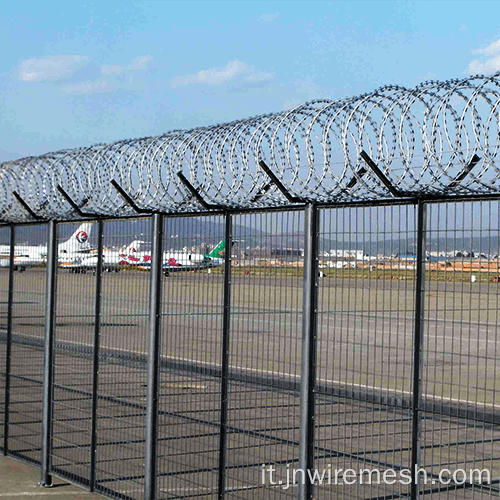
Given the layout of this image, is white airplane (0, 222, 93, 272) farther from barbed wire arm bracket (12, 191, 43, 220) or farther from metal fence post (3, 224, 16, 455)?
barbed wire arm bracket (12, 191, 43, 220)

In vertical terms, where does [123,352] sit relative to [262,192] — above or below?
below

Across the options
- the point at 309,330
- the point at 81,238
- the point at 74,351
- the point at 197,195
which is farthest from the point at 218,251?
the point at 74,351

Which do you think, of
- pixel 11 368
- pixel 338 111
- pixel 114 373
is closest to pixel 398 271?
pixel 338 111

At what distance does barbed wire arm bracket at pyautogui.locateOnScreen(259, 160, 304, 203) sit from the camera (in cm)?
685

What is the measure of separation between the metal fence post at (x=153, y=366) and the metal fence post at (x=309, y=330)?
184 cm

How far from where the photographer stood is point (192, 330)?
7855mm

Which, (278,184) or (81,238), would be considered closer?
(278,184)

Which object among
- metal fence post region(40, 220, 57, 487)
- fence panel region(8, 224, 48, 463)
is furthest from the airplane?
fence panel region(8, 224, 48, 463)

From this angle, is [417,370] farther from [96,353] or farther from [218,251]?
[96,353]

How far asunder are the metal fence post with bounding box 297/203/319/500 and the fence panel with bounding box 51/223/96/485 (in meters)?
3.15

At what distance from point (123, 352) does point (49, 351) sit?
1.17m

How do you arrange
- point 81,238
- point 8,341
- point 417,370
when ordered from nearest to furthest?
point 417,370
point 81,238
point 8,341

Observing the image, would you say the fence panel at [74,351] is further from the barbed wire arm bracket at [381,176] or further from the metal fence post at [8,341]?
the barbed wire arm bracket at [381,176]

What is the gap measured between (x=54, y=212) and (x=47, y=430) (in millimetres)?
2391
